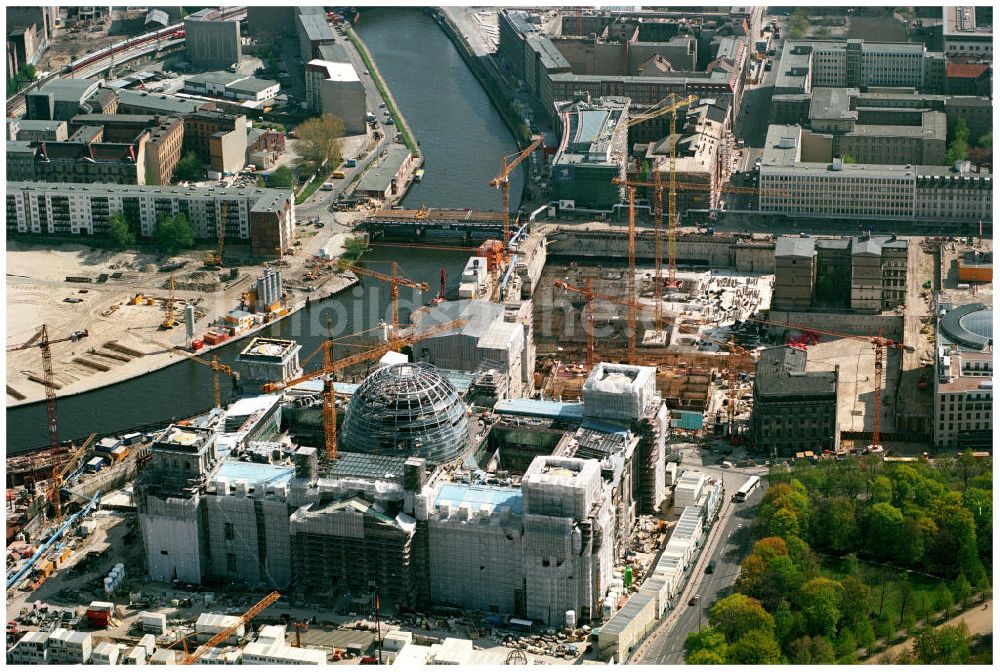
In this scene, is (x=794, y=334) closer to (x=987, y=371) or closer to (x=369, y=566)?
(x=987, y=371)

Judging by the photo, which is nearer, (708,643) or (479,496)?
(708,643)

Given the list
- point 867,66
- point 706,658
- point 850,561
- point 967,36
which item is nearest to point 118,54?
point 867,66

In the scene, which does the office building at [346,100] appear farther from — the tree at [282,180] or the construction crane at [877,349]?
the construction crane at [877,349]

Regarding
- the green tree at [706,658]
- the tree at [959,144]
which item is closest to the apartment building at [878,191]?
the tree at [959,144]

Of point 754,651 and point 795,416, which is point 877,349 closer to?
point 795,416

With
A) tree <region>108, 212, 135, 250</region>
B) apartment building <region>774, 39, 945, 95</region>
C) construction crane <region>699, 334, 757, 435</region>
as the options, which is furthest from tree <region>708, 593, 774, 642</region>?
apartment building <region>774, 39, 945, 95</region>

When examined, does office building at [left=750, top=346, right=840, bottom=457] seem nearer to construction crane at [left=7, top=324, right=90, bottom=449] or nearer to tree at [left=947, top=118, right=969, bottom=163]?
construction crane at [left=7, top=324, right=90, bottom=449]
